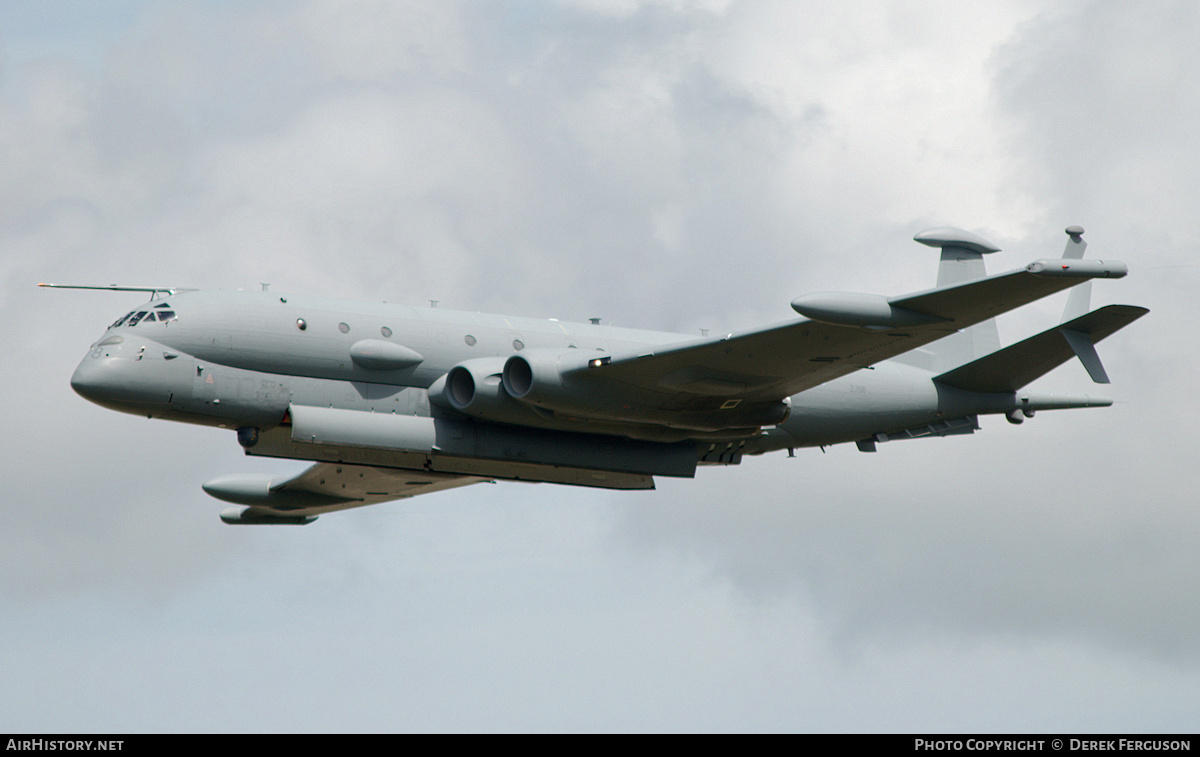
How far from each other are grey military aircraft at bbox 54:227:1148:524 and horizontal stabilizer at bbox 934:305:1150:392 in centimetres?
5

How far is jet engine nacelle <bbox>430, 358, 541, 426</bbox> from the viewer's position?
23.2m

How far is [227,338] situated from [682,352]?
744 cm

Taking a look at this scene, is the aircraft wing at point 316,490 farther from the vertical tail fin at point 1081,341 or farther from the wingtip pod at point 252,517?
the vertical tail fin at point 1081,341

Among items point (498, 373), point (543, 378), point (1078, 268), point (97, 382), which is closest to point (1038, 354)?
point (1078, 268)

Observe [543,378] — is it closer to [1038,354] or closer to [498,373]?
[498,373]

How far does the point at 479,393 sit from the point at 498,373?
1.69ft

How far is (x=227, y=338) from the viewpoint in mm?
22703

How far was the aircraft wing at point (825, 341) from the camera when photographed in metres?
20.0

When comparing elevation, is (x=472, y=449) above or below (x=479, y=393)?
below

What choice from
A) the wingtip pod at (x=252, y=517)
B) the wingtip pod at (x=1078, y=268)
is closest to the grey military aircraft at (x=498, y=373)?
the wingtip pod at (x=1078, y=268)

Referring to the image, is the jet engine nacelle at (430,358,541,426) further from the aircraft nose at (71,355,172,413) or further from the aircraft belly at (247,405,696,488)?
the aircraft nose at (71,355,172,413)

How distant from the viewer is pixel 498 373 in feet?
76.8
